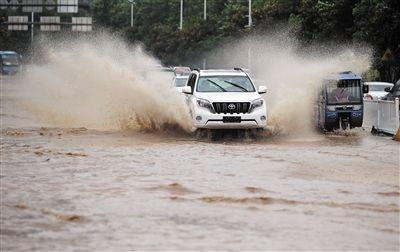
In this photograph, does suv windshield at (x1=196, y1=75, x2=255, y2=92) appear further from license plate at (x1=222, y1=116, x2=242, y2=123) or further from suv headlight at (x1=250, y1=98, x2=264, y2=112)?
license plate at (x1=222, y1=116, x2=242, y2=123)

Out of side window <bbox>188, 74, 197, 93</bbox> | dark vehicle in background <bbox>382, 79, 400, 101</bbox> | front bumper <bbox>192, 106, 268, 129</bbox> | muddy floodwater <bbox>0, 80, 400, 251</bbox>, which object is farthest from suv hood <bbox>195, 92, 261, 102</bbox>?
dark vehicle in background <bbox>382, 79, 400, 101</bbox>

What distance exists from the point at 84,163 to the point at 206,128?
555 centimetres

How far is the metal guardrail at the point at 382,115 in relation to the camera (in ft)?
80.8

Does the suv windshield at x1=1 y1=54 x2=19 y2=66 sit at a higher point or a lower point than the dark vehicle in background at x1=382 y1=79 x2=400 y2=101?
higher

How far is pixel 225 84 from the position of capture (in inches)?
958

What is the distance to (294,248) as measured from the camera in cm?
991

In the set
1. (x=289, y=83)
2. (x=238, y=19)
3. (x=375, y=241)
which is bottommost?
(x=375, y=241)

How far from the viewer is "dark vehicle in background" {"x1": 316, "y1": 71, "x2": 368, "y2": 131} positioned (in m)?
25.8

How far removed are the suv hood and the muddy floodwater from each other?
106 centimetres

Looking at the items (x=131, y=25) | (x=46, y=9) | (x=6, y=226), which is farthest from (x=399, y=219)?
(x=131, y=25)

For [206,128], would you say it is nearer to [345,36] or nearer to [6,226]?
[6,226]

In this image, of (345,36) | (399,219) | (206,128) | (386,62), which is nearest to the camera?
(399,219)

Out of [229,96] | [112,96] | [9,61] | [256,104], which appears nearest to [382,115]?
[256,104]

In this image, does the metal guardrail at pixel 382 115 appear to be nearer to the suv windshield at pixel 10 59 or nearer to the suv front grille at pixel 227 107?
the suv front grille at pixel 227 107
